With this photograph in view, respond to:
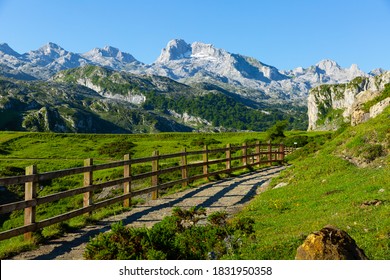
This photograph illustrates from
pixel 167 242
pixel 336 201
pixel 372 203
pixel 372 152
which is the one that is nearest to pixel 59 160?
pixel 372 152

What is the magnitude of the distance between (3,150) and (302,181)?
60115mm

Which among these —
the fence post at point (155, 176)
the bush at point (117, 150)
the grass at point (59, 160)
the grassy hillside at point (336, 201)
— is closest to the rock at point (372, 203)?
the grassy hillside at point (336, 201)

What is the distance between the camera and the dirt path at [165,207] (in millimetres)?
10594

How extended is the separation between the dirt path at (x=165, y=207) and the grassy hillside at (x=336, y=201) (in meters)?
1.73

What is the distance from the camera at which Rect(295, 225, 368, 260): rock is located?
18.4 ft

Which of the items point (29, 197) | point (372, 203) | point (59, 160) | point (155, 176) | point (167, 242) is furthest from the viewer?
point (59, 160)

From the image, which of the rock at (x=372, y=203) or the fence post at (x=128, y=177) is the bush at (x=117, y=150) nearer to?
the fence post at (x=128, y=177)

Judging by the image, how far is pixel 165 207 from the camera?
17016 mm

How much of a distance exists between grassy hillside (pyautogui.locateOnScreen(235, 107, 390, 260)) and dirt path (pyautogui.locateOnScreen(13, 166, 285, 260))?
Result: 1.73 metres

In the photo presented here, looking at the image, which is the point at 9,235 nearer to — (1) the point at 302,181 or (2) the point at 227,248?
(2) the point at 227,248

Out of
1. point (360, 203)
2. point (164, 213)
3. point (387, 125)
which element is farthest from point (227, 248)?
point (387, 125)

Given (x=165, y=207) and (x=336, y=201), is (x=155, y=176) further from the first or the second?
(x=336, y=201)

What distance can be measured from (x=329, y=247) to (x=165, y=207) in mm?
11856

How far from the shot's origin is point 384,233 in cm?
804
